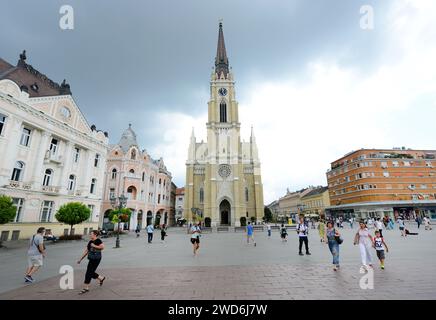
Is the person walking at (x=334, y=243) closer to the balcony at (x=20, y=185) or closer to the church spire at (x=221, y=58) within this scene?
the balcony at (x=20, y=185)

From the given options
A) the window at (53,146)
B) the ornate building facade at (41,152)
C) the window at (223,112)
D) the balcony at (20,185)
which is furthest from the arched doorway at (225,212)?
the balcony at (20,185)

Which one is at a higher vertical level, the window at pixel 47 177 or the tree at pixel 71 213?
the window at pixel 47 177

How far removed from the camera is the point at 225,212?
50.9 metres

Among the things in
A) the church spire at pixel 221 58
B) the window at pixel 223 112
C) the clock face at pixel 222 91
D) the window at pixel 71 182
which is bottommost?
the window at pixel 71 182

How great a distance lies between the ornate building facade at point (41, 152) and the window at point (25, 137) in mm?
29

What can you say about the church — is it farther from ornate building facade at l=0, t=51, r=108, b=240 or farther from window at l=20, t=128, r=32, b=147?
window at l=20, t=128, r=32, b=147

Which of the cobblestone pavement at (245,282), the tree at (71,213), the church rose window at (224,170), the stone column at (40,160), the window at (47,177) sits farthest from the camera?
the church rose window at (224,170)

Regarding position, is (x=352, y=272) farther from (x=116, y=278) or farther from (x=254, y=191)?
(x=254, y=191)

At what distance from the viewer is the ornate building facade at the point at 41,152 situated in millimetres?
18141

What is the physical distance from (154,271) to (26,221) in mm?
18328

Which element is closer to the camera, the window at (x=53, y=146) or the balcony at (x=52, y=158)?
the balcony at (x=52, y=158)

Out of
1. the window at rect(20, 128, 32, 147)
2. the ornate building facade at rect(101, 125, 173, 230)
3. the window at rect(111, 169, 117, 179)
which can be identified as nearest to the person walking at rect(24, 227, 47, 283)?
the window at rect(20, 128, 32, 147)
